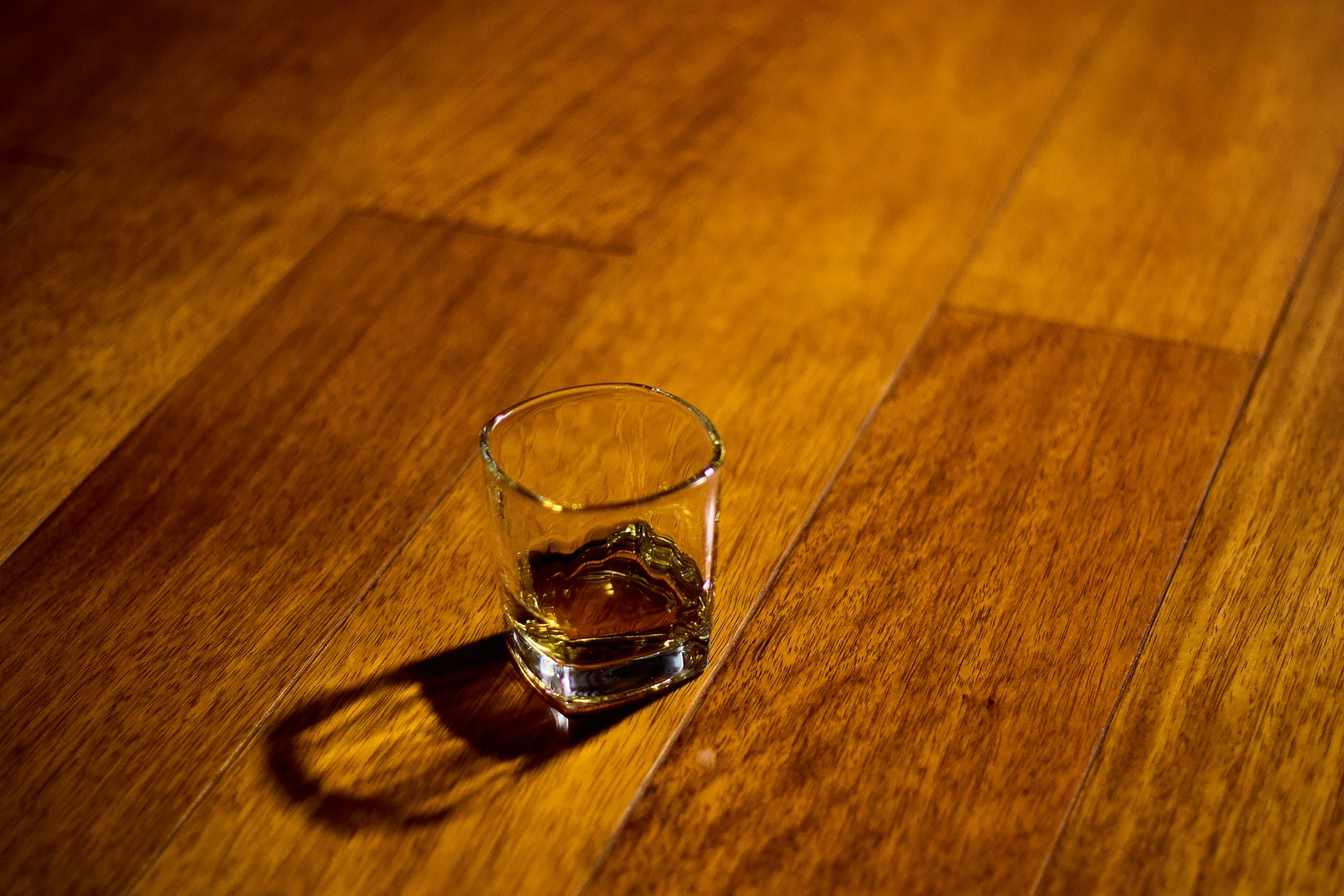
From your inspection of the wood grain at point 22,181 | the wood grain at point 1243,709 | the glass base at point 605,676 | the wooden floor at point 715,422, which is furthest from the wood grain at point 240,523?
the wood grain at point 1243,709

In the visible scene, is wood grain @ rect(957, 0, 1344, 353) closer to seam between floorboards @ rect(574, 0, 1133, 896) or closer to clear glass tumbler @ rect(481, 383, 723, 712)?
seam between floorboards @ rect(574, 0, 1133, 896)

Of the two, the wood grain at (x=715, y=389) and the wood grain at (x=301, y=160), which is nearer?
the wood grain at (x=715, y=389)

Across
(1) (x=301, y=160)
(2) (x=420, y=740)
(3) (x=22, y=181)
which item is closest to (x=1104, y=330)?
(2) (x=420, y=740)

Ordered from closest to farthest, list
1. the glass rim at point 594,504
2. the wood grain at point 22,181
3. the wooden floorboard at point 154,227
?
the glass rim at point 594,504 < the wooden floorboard at point 154,227 < the wood grain at point 22,181

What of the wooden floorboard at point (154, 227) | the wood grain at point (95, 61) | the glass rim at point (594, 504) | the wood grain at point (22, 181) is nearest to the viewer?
the glass rim at point (594, 504)

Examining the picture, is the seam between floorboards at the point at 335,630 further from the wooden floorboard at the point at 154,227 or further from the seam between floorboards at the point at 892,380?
the seam between floorboards at the point at 892,380

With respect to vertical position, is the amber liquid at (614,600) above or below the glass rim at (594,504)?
below

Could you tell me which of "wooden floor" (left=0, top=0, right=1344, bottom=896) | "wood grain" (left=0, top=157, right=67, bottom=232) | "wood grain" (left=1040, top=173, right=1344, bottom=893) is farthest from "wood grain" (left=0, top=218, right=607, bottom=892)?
"wood grain" (left=1040, top=173, right=1344, bottom=893)
